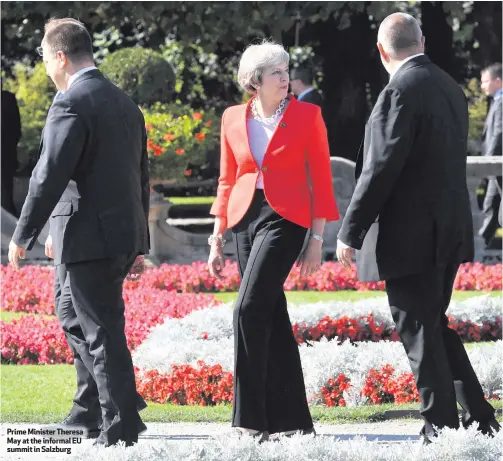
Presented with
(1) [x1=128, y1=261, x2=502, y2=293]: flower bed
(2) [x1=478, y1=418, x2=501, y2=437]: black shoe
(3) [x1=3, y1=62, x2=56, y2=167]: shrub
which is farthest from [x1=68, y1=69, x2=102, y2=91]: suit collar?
(3) [x1=3, y1=62, x2=56, y2=167]: shrub

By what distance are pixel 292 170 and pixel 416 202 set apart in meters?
0.65

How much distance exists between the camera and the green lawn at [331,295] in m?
11.1

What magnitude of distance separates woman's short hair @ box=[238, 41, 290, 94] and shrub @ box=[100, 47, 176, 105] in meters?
8.80

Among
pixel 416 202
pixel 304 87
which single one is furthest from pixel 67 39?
pixel 304 87

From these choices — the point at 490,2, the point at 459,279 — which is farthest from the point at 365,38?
the point at 459,279

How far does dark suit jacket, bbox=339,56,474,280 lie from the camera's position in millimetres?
5191

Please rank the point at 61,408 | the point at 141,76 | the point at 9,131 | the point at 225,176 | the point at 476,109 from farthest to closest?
1. the point at 476,109
2. the point at 9,131
3. the point at 141,76
4. the point at 61,408
5. the point at 225,176

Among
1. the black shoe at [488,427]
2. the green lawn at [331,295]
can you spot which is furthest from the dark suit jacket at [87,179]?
the green lawn at [331,295]

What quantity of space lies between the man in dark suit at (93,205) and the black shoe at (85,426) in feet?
1.47

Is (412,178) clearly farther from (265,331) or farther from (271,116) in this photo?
(265,331)

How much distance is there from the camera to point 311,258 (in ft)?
18.5

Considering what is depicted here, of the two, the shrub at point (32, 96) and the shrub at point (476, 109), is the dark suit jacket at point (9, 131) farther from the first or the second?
the shrub at point (476, 109)

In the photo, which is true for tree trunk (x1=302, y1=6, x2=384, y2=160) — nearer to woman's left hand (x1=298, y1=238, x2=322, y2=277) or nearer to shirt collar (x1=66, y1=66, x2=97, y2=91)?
woman's left hand (x1=298, y1=238, x2=322, y2=277)

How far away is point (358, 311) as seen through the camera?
8742 millimetres
